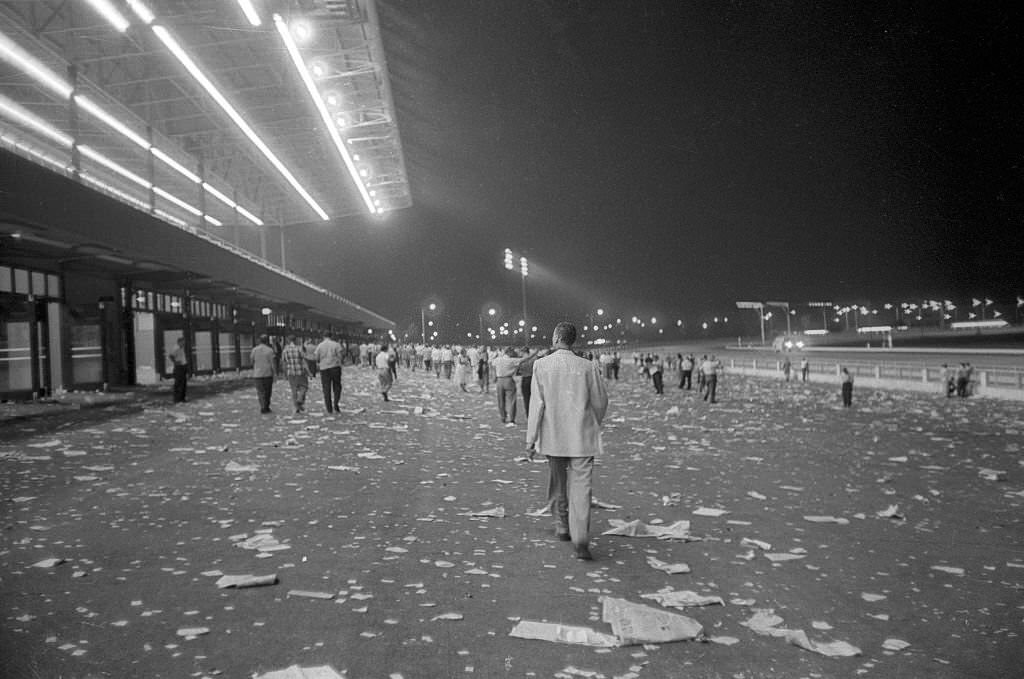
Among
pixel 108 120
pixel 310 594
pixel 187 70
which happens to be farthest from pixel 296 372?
pixel 108 120

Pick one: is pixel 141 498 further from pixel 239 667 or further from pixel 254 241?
pixel 254 241

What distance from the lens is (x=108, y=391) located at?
899 inches

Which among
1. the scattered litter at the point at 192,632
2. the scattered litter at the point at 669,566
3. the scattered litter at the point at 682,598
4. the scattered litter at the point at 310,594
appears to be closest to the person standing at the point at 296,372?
the scattered litter at the point at 310,594

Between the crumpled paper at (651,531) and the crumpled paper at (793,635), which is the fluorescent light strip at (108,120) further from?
the crumpled paper at (793,635)

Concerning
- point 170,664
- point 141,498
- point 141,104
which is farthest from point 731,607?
point 141,104

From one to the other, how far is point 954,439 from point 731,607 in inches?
439

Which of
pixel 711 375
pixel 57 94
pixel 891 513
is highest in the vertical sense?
pixel 57 94

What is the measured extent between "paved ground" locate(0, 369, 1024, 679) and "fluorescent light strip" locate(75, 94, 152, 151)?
17034mm

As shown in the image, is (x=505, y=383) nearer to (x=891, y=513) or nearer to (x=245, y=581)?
(x=891, y=513)

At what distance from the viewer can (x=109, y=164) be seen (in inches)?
1278

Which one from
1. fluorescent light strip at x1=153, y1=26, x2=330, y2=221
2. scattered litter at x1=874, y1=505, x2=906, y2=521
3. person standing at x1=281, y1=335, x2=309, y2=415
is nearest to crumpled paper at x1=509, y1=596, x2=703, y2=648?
scattered litter at x1=874, y1=505, x2=906, y2=521

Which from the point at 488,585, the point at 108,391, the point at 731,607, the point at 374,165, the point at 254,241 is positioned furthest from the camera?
the point at 254,241

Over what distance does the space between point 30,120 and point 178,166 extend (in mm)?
8437

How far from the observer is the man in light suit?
537 cm
